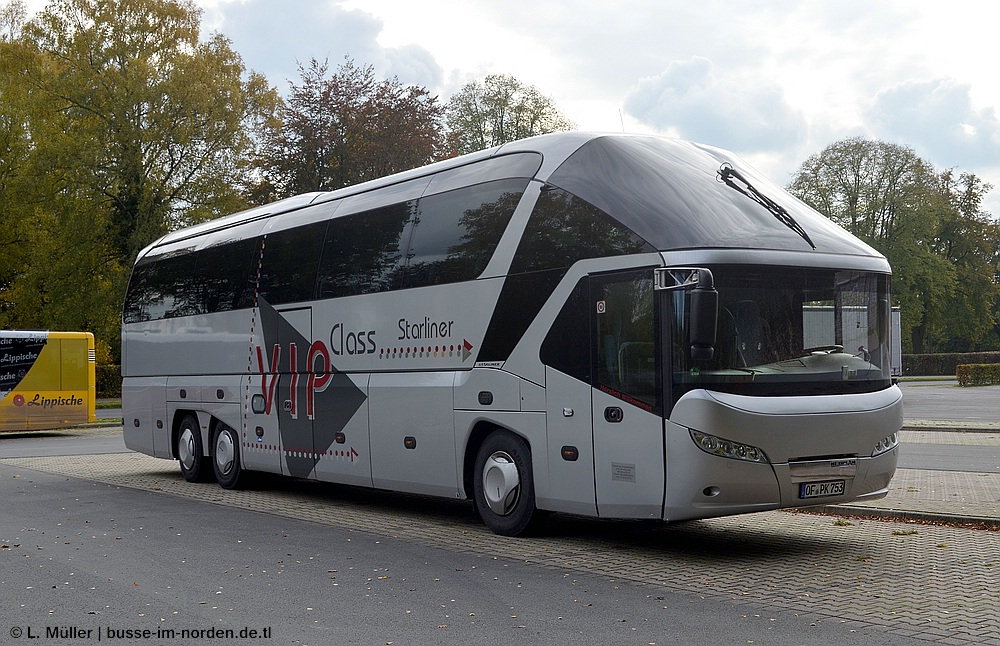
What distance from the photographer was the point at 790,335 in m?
9.66

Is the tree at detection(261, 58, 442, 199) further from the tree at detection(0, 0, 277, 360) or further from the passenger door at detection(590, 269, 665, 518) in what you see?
the passenger door at detection(590, 269, 665, 518)

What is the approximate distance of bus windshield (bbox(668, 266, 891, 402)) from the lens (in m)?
9.37

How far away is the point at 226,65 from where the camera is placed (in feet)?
155

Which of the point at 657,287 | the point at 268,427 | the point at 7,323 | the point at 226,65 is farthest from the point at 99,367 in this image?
the point at 657,287

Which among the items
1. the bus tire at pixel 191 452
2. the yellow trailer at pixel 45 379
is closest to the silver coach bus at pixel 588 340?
the bus tire at pixel 191 452

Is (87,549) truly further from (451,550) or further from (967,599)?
(967,599)

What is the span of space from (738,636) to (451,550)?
13.1 feet

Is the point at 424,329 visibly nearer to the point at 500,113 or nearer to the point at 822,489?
the point at 822,489

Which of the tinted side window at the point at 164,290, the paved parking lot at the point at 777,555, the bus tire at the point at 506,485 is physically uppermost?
the tinted side window at the point at 164,290

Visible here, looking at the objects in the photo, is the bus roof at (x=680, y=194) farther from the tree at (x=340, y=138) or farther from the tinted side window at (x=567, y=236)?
the tree at (x=340, y=138)

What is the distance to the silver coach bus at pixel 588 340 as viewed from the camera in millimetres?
9406

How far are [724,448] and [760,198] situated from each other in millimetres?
2473

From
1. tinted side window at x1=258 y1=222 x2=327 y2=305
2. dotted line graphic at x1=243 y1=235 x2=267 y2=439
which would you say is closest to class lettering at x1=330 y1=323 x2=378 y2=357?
tinted side window at x1=258 y1=222 x2=327 y2=305

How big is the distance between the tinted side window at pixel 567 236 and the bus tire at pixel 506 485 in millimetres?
1728
